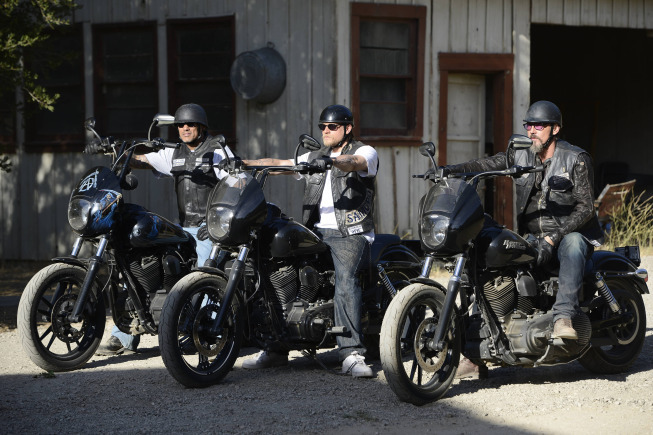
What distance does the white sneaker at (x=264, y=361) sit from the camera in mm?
6711

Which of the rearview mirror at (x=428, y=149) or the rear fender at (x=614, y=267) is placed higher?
the rearview mirror at (x=428, y=149)

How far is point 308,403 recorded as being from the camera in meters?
5.61

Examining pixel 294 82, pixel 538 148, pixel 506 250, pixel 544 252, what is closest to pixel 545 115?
pixel 538 148

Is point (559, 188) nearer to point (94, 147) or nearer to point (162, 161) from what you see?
point (162, 161)

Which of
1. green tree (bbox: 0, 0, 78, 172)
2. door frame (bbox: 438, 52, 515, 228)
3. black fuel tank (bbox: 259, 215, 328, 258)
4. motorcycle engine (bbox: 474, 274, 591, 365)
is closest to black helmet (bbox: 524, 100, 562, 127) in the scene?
motorcycle engine (bbox: 474, 274, 591, 365)

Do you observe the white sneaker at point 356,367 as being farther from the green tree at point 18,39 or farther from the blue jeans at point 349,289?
the green tree at point 18,39

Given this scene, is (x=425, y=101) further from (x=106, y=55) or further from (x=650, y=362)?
(x=650, y=362)

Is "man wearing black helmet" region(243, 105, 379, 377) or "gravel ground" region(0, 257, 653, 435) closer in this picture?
"gravel ground" region(0, 257, 653, 435)

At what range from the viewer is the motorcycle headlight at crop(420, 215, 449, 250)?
5.57m

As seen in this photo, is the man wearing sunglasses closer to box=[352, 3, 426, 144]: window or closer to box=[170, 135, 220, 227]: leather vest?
box=[170, 135, 220, 227]: leather vest

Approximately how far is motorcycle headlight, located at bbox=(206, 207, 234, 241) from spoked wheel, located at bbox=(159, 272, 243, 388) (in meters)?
0.27

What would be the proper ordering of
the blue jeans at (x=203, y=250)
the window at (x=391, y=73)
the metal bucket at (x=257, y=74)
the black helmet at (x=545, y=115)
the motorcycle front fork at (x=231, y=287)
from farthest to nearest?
the window at (x=391, y=73)
the metal bucket at (x=257, y=74)
the blue jeans at (x=203, y=250)
the black helmet at (x=545, y=115)
the motorcycle front fork at (x=231, y=287)

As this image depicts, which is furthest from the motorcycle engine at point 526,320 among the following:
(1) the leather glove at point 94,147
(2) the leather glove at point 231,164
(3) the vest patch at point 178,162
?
(1) the leather glove at point 94,147

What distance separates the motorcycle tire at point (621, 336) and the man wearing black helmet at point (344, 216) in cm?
152
